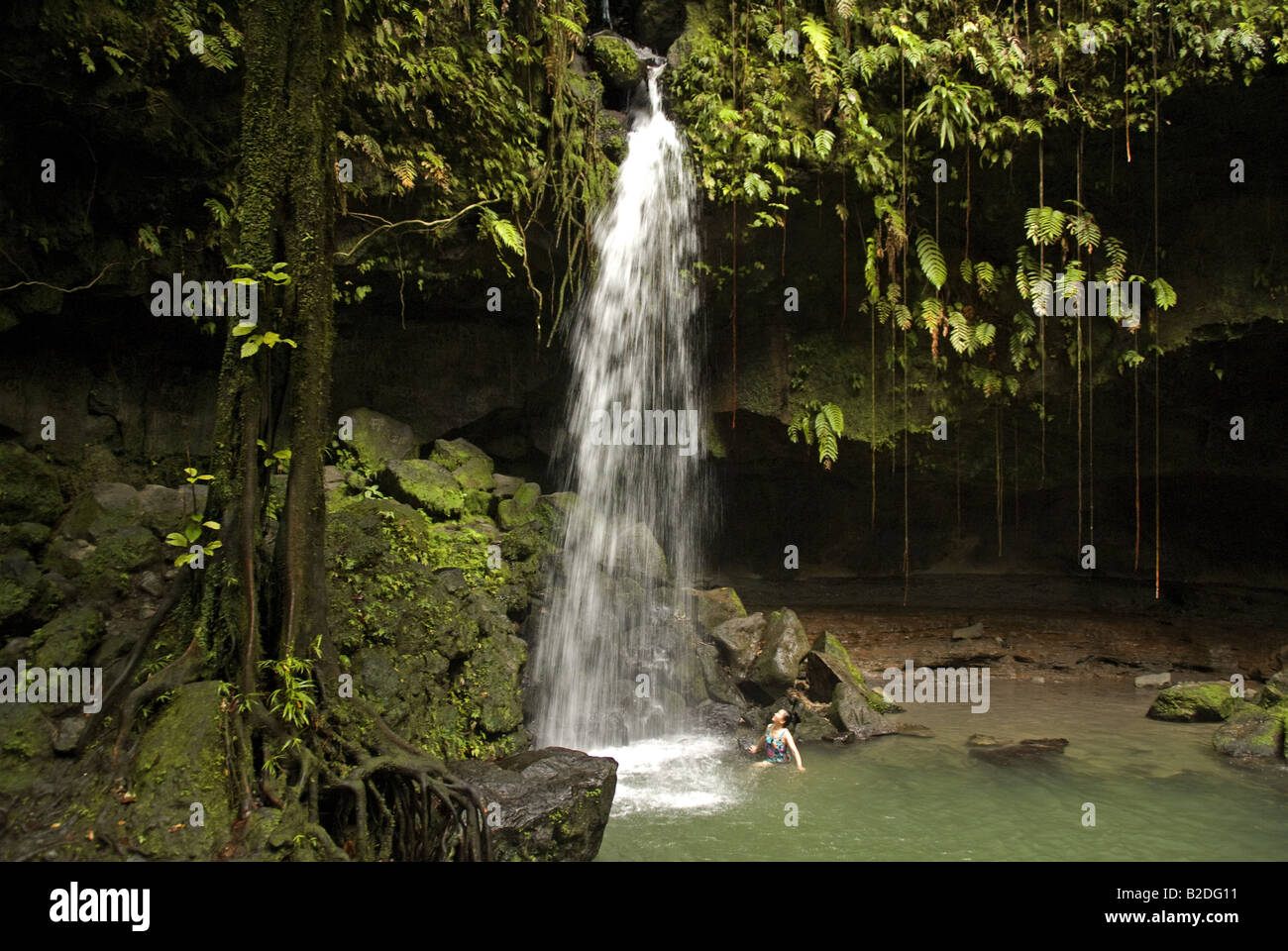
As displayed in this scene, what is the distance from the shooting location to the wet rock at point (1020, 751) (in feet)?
28.0

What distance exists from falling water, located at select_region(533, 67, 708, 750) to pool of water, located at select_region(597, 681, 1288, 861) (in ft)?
2.88

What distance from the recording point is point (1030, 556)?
1395cm

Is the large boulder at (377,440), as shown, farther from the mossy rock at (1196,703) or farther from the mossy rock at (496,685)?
the mossy rock at (1196,703)

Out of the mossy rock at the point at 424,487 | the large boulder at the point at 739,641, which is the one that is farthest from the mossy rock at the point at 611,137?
the large boulder at the point at 739,641

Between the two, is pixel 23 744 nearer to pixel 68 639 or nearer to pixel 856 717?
pixel 68 639

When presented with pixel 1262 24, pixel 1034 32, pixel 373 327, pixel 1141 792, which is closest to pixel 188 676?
pixel 373 327

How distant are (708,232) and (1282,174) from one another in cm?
781

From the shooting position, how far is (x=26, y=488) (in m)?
7.93

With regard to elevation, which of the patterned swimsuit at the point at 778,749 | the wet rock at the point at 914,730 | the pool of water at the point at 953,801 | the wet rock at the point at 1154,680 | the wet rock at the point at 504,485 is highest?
the wet rock at the point at 504,485

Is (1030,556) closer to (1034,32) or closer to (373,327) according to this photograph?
(1034,32)

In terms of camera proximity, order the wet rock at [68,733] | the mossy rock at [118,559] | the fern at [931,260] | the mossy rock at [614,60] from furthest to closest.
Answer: the mossy rock at [614,60] → the fern at [931,260] → the mossy rock at [118,559] → the wet rock at [68,733]

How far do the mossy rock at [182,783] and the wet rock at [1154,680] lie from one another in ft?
42.4

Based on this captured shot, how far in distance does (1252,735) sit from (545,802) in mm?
8190

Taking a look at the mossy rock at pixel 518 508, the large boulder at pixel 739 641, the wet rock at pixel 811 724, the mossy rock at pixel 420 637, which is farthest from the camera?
the large boulder at pixel 739 641
